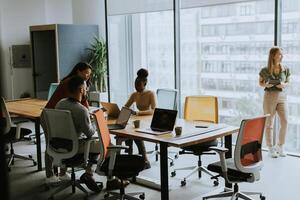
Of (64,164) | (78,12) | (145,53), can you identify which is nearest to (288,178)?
Result: (64,164)

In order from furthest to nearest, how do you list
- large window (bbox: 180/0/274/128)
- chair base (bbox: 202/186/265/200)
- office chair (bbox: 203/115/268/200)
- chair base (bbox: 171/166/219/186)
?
large window (bbox: 180/0/274/128) → chair base (bbox: 171/166/219/186) → chair base (bbox: 202/186/265/200) → office chair (bbox: 203/115/268/200)

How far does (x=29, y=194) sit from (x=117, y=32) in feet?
15.8

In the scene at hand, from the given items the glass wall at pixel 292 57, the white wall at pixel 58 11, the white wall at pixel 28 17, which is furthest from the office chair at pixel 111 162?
the white wall at pixel 58 11

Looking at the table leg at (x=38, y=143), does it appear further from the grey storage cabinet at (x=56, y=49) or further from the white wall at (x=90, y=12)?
the white wall at (x=90, y=12)

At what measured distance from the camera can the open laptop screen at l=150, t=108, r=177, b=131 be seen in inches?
159

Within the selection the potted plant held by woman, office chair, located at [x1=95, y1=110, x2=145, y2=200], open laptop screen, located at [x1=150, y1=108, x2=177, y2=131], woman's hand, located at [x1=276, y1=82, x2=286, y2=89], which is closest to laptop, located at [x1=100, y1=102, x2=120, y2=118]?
open laptop screen, located at [x1=150, y1=108, x2=177, y2=131]

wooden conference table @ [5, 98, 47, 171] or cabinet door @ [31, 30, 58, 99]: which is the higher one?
cabinet door @ [31, 30, 58, 99]

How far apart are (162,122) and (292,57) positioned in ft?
8.57

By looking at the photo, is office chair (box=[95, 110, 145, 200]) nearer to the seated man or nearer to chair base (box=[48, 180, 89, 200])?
the seated man

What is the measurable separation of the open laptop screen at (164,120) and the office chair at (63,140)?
2.20 feet

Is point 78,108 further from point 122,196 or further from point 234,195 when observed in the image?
point 234,195

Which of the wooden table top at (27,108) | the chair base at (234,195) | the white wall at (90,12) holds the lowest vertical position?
the chair base at (234,195)

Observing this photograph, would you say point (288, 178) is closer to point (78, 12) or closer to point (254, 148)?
point (254, 148)

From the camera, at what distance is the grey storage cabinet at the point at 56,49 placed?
834 centimetres
